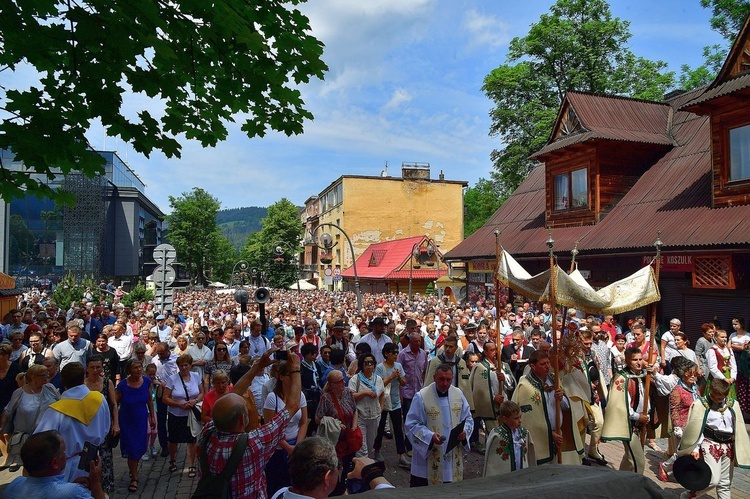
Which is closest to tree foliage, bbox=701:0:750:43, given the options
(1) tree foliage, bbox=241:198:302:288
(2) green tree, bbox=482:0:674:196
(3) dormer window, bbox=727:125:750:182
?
(2) green tree, bbox=482:0:674:196

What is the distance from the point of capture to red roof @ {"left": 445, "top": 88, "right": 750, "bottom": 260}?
1375 cm

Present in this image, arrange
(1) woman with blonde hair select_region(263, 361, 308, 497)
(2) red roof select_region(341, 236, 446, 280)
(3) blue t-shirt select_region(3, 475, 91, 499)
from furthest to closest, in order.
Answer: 1. (2) red roof select_region(341, 236, 446, 280)
2. (1) woman with blonde hair select_region(263, 361, 308, 497)
3. (3) blue t-shirt select_region(3, 475, 91, 499)

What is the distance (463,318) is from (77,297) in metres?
20.2

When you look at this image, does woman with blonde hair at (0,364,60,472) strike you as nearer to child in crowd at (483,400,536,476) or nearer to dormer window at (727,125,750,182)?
child in crowd at (483,400,536,476)

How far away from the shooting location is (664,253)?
48.5ft

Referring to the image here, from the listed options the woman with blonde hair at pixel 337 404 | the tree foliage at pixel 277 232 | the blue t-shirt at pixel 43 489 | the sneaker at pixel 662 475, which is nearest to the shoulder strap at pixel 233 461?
the blue t-shirt at pixel 43 489

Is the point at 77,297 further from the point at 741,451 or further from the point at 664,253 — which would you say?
the point at 741,451

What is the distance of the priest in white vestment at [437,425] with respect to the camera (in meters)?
5.98

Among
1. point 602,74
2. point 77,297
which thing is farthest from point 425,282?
point 77,297

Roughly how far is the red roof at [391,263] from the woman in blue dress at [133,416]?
97.4 ft

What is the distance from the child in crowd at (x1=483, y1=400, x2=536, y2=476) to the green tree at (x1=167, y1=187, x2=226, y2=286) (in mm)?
71365

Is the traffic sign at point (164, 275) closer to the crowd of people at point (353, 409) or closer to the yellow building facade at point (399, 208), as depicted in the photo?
the crowd of people at point (353, 409)

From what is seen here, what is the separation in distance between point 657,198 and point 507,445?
14524mm

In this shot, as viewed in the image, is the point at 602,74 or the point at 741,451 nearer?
the point at 741,451
